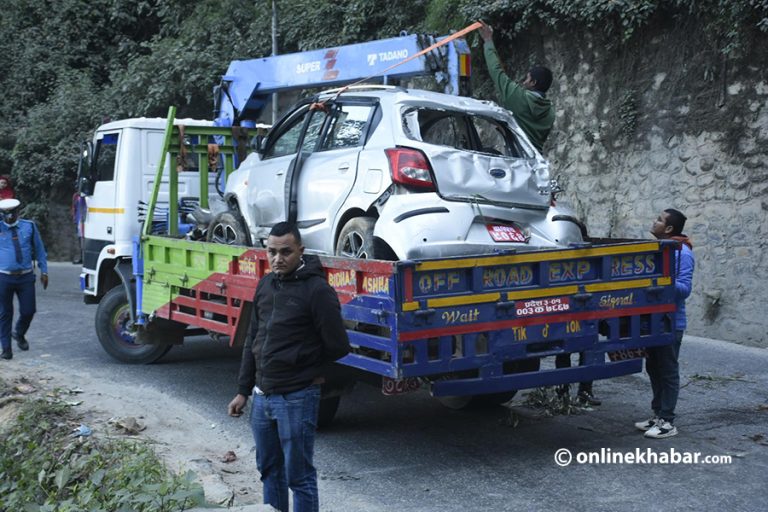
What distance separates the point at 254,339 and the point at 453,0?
1052 cm

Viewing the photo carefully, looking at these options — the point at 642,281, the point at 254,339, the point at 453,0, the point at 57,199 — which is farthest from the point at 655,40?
the point at 57,199

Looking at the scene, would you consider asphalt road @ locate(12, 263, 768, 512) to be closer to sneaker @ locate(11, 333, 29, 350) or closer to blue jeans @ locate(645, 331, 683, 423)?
blue jeans @ locate(645, 331, 683, 423)

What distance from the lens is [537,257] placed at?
613cm

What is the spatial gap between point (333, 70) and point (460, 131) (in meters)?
1.90

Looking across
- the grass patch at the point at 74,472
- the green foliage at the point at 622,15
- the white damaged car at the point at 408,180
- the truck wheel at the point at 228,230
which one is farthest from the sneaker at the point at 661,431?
the green foliage at the point at 622,15

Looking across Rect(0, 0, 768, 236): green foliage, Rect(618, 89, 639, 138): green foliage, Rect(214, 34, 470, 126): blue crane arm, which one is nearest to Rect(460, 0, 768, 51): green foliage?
Rect(0, 0, 768, 236): green foliage

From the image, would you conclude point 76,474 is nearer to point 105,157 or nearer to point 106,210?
point 106,210

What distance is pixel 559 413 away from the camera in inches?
295

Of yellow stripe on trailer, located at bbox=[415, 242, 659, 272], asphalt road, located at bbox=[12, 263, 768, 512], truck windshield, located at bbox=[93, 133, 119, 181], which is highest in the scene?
truck windshield, located at bbox=[93, 133, 119, 181]

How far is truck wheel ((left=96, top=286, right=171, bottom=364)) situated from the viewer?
9.89 metres

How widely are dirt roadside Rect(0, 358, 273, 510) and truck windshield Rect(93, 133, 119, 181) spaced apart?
2.18 metres

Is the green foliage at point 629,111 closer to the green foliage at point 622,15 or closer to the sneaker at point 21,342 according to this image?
the green foliage at point 622,15

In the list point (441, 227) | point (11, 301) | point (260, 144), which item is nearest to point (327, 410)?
point (441, 227)

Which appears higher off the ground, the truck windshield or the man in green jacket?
the man in green jacket
